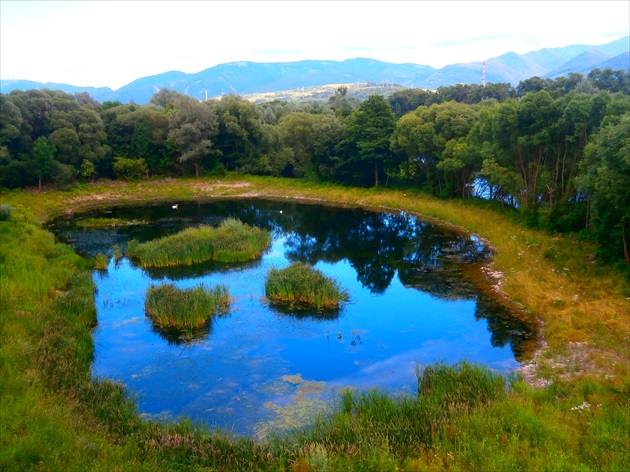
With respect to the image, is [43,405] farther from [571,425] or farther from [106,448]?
[571,425]

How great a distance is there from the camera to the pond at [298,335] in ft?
50.6

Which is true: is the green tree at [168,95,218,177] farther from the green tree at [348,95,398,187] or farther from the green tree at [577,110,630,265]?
the green tree at [577,110,630,265]

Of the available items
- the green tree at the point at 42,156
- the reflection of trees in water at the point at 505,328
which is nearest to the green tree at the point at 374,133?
the green tree at the point at 42,156

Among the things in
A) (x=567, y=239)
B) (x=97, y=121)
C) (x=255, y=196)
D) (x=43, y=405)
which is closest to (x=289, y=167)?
(x=255, y=196)

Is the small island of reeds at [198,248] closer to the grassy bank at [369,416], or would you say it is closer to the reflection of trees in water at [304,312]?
the grassy bank at [369,416]

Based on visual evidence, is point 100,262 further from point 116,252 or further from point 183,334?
point 183,334

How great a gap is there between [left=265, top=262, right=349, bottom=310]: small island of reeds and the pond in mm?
645

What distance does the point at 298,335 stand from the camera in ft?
66.2

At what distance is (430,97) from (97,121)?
52.3 meters

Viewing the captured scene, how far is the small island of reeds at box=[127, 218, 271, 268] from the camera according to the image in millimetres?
29547

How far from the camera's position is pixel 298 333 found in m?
20.4

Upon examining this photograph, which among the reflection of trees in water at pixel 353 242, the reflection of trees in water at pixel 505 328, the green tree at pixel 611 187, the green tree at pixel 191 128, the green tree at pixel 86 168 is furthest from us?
the green tree at pixel 191 128

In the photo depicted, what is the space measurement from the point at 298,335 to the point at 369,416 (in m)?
7.93

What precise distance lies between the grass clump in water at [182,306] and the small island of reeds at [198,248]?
6.55 meters
